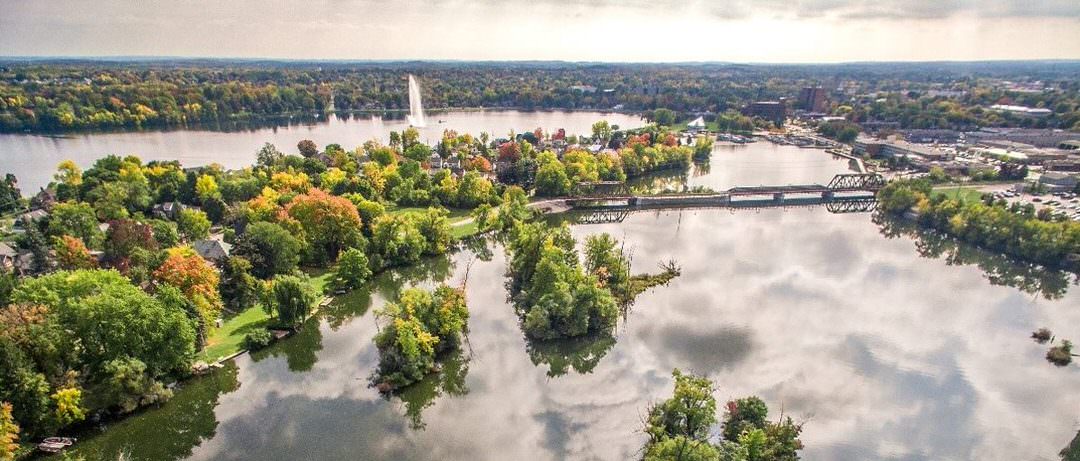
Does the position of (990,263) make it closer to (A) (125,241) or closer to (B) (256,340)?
(B) (256,340)

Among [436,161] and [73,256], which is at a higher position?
[436,161]

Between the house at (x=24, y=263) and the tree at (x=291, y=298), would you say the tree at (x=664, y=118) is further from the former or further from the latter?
the house at (x=24, y=263)

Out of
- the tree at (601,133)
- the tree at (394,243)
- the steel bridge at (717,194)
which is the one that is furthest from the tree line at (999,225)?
the tree at (394,243)

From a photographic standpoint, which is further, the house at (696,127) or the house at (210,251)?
the house at (696,127)

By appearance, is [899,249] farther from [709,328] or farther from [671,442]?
[671,442]

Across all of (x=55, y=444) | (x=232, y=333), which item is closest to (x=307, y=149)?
(x=232, y=333)

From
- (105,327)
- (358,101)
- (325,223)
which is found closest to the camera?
(105,327)
